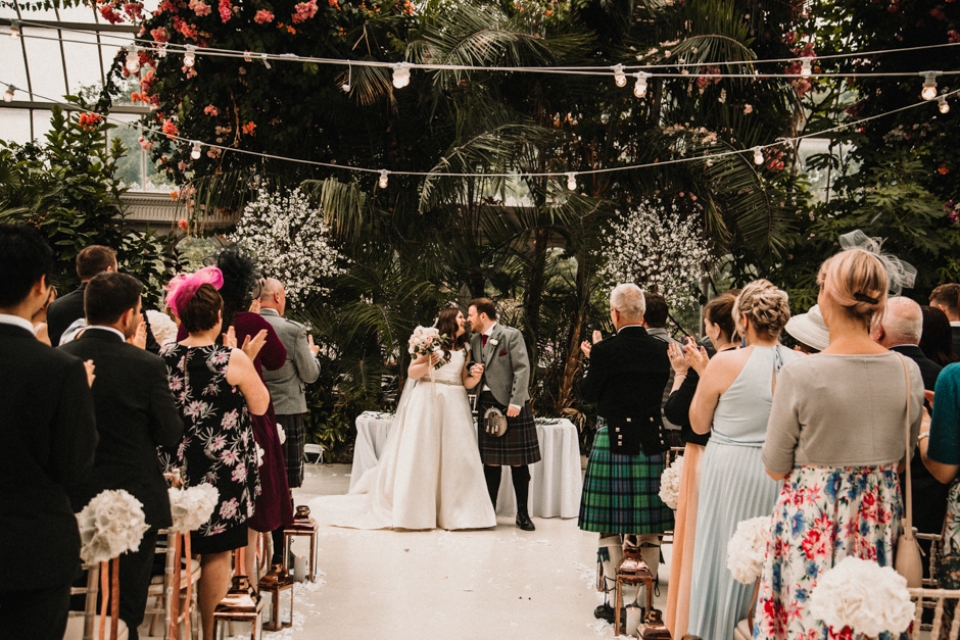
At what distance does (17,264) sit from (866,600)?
7.28 feet

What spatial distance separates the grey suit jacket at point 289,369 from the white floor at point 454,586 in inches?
40.6

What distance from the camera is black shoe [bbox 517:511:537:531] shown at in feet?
21.8

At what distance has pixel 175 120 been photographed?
10.1 m

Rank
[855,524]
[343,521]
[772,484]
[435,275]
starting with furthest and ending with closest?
[435,275]
[343,521]
[772,484]
[855,524]

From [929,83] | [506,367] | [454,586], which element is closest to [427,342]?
[506,367]

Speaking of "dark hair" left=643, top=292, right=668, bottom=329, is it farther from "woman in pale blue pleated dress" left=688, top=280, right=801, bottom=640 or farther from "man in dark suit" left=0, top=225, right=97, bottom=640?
"man in dark suit" left=0, top=225, right=97, bottom=640

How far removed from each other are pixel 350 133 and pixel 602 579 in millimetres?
6356

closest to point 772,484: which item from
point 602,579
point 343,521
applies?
point 602,579

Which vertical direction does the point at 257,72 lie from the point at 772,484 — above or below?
above

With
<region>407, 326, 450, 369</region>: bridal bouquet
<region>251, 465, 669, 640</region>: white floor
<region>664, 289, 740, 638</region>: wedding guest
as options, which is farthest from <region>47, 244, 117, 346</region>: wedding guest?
<region>664, 289, 740, 638</region>: wedding guest

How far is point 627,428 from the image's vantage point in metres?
4.62

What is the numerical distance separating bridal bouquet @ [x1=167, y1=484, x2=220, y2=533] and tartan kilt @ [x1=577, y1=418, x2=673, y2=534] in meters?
2.17

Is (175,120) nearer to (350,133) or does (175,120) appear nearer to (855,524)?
Result: (350,133)

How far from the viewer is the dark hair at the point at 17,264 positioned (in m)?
2.27
